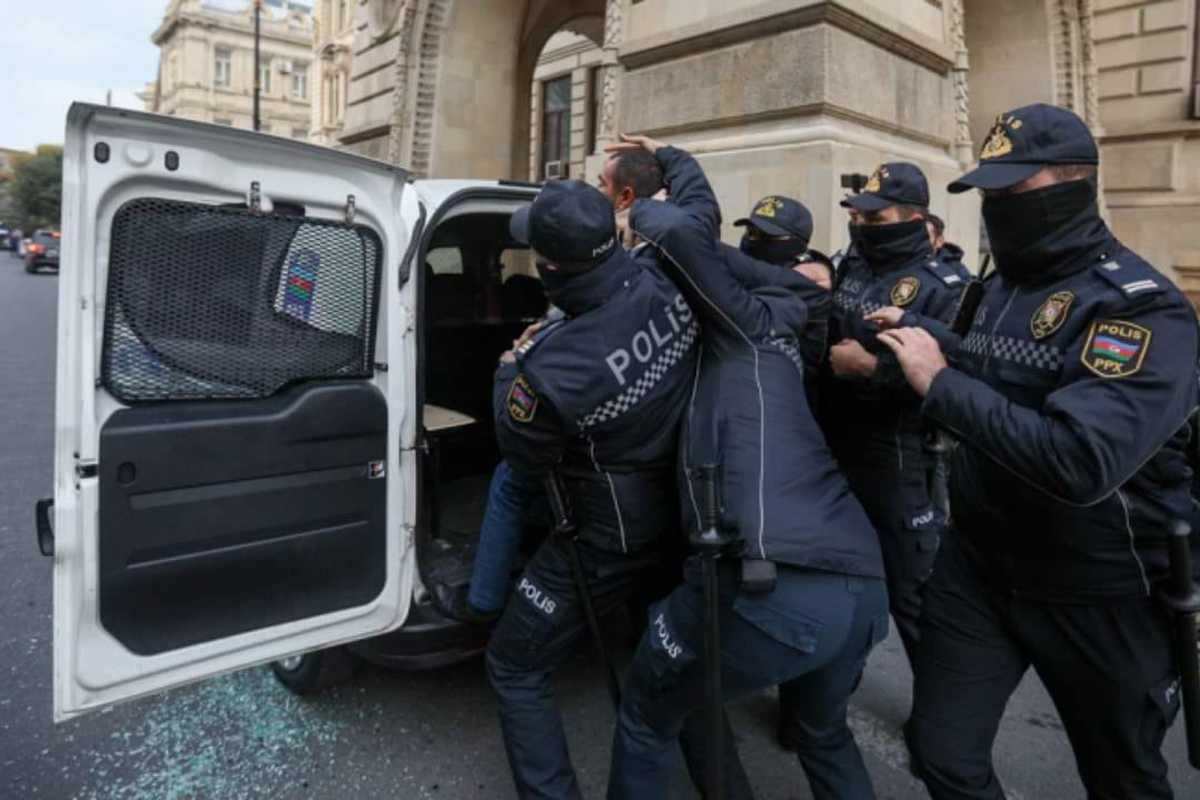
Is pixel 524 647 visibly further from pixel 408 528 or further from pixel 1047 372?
pixel 1047 372

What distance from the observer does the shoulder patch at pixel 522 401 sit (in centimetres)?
207

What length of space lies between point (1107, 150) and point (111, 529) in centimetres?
1211

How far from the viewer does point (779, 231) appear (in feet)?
9.55

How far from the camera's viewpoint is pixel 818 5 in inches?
219

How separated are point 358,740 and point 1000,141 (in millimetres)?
2887

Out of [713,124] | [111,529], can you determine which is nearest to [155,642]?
[111,529]

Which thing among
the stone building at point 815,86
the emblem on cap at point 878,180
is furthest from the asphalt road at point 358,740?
the stone building at point 815,86

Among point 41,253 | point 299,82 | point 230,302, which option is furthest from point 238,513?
point 299,82

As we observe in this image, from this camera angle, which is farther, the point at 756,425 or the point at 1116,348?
the point at 756,425

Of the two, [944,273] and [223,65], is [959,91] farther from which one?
[223,65]

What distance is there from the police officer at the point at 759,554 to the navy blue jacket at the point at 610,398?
94mm

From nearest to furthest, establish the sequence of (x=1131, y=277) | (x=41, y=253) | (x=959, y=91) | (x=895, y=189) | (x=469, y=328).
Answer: (x=1131, y=277)
(x=895, y=189)
(x=469, y=328)
(x=959, y=91)
(x=41, y=253)

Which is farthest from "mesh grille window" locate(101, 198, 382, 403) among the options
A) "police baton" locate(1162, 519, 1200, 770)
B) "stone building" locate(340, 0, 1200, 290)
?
"stone building" locate(340, 0, 1200, 290)

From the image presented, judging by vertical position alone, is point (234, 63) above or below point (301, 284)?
above
